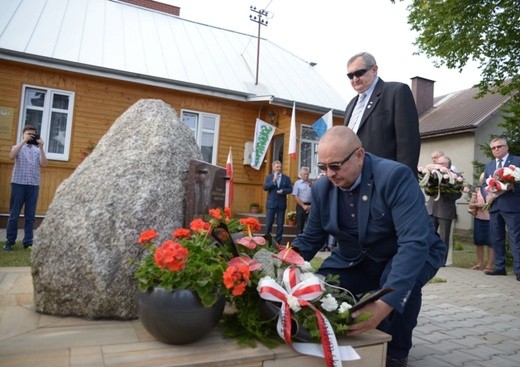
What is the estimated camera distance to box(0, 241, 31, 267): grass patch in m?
5.41

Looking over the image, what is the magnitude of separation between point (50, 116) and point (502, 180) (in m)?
10.6

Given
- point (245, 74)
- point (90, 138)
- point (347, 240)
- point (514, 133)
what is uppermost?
point (245, 74)

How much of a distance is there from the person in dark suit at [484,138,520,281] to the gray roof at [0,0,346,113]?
6.71 metres

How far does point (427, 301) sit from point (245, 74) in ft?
36.2

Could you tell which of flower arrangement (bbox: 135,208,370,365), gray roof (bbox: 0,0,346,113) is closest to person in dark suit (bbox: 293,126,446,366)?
flower arrangement (bbox: 135,208,370,365)

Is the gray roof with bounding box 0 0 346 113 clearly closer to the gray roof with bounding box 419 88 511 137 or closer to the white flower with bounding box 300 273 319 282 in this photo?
the gray roof with bounding box 419 88 511 137

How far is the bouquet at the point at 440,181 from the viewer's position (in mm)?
7355

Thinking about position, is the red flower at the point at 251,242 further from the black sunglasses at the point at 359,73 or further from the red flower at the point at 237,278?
the black sunglasses at the point at 359,73

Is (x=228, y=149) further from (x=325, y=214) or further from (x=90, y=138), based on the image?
(x=325, y=214)

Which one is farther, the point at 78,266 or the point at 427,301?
the point at 427,301

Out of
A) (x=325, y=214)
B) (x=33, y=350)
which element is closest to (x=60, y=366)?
(x=33, y=350)

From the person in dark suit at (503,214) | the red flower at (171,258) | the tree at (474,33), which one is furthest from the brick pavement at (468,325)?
the tree at (474,33)

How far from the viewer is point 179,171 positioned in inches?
133

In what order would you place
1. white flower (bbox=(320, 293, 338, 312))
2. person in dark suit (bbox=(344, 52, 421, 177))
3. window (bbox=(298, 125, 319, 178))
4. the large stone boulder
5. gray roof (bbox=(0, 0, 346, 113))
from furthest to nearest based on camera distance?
window (bbox=(298, 125, 319, 178)) < gray roof (bbox=(0, 0, 346, 113)) < person in dark suit (bbox=(344, 52, 421, 177)) < the large stone boulder < white flower (bbox=(320, 293, 338, 312))
